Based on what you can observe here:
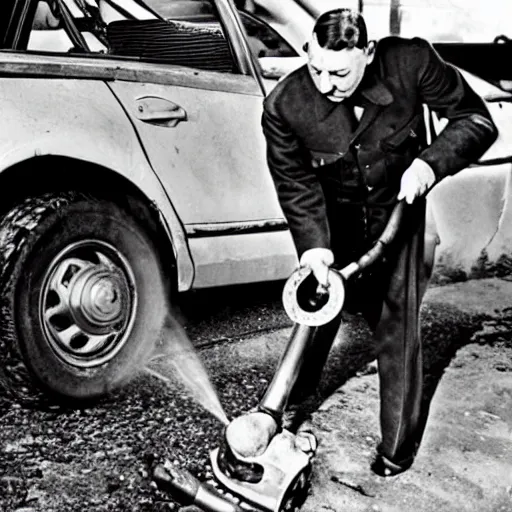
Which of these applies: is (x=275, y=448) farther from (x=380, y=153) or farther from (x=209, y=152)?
(x=209, y=152)

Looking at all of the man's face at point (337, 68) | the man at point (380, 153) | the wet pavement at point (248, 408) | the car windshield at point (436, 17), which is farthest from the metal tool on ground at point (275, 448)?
the car windshield at point (436, 17)

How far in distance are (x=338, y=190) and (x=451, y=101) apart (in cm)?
46

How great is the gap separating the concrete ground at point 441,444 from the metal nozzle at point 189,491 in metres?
0.34

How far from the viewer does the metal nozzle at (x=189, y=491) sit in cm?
238

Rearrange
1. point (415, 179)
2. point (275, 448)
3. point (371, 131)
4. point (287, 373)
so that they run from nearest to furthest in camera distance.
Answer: point (275, 448) < point (287, 373) < point (415, 179) < point (371, 131)

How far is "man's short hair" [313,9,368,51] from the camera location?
2.64 meters

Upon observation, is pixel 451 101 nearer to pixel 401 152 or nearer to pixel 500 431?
pixel 401 152

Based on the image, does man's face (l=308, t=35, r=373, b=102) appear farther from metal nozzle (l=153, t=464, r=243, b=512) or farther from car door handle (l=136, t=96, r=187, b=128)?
metal nozzle (l=153, t=464, r=243, b=512)

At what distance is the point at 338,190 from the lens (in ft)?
9.49

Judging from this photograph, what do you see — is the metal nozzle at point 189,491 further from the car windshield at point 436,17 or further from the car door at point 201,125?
the car windshield at point 436,17

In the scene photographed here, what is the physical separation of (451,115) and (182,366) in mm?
1613

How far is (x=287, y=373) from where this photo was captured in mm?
2516

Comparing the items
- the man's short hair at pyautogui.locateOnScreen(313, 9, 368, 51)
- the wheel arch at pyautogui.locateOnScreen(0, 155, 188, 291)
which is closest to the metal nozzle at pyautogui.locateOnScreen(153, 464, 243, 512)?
the wheel arch at pyautogui.locateOnScreen(0, 155, 188, 291)

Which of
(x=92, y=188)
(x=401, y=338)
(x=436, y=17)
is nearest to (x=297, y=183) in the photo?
(x=401, y=338)
